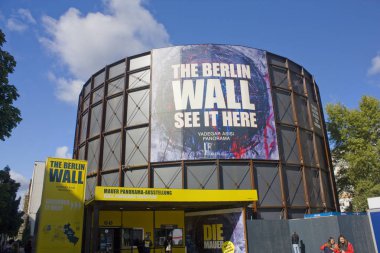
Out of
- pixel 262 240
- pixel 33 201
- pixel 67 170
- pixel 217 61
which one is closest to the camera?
pixel 67 170

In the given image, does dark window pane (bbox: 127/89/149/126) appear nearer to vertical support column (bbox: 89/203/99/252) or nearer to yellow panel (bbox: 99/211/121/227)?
yellow panel (bbox: 99/211/121/227)

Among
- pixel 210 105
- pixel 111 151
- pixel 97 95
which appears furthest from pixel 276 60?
pixel 97 95

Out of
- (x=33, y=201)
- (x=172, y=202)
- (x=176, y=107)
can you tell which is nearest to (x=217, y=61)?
(x=176, y=107)

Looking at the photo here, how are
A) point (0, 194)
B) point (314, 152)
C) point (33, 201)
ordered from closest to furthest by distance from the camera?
point (0, 194) < point (314, 152) < point (33, 201)

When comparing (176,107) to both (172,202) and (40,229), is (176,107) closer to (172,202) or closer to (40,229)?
(172,202)

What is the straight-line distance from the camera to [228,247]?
850 inches

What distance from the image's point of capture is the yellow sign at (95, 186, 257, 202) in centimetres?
1792

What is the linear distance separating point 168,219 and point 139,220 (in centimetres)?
208

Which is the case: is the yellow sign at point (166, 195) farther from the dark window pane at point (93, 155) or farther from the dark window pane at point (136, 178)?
the dark window pane at point (93, 155)

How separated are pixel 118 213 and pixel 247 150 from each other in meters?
10.9

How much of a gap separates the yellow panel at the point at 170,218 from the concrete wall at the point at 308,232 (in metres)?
4.96

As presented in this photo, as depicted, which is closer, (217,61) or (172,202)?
(172,202)

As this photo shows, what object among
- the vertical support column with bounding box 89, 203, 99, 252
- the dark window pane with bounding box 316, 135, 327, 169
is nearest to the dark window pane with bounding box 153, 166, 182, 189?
the vertical support column with bounding box 89, 203, 99, 252

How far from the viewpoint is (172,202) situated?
19844mm
